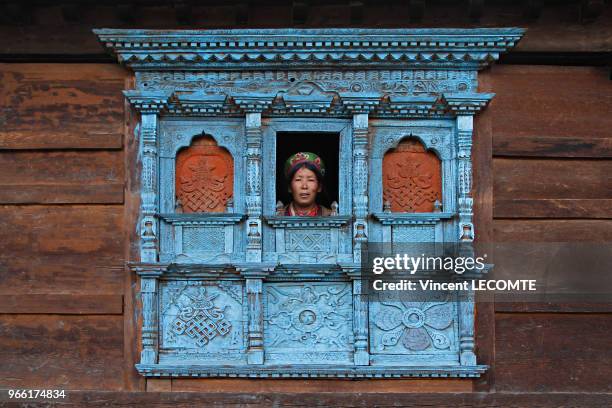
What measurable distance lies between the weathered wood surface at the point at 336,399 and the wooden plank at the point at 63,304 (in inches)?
22.3

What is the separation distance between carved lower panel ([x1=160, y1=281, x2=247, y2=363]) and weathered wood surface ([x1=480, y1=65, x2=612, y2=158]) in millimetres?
2145

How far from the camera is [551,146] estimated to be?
6.58 m

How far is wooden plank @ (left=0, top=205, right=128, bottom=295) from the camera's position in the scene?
647 centimetres

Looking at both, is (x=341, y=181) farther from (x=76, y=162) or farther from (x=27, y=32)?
(x=27, y=32)

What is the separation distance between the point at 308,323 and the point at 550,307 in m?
1.69

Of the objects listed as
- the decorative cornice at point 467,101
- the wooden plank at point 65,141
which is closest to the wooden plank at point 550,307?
the decorative cornice at point 467,101

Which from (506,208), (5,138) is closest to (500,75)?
(506,208)

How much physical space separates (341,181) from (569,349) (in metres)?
1.97

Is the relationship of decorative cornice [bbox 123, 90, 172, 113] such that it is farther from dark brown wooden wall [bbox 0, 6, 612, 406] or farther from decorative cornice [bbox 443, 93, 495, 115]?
decorative cornice [bbox 443, 93, 495, 115]

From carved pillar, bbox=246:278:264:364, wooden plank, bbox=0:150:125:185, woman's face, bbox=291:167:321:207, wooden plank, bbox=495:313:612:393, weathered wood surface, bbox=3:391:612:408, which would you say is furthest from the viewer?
woman's face, bbox=291:167:321:207

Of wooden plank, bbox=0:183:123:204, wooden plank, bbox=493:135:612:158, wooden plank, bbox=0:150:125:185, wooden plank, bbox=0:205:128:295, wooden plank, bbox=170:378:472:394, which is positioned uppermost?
wooden plank, bbox=493:135:612:158

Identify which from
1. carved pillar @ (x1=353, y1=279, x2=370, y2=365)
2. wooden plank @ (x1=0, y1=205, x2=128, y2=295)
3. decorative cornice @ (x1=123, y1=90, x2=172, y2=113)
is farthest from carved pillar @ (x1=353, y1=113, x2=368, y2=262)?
wooden plank @ (x1=0, y1=205, x2=128, y2=295)

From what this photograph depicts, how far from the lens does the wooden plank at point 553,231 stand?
21.4ft

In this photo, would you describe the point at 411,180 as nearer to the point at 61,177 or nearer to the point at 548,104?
the point at 548,104
